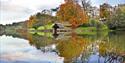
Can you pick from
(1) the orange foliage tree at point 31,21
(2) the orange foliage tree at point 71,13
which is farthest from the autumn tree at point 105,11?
(1) the orange foliage tree at point 31,21

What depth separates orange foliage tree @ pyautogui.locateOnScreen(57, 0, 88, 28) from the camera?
5.72m

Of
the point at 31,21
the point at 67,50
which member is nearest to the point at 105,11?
the point at 31,21

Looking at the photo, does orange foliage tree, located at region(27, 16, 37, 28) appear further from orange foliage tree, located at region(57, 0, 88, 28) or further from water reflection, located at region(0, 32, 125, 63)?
orange foliage tree, located at region(57, 0, 88, 28)

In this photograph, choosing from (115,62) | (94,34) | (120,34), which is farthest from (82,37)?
(115,62)

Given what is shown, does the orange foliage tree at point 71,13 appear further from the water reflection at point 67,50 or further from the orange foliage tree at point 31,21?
the orange foliage tree at point 31,21

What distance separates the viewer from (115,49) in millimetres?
4535

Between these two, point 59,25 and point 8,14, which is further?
point 59,25

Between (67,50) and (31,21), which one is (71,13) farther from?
(67,50)

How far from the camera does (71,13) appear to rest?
19.0 ft

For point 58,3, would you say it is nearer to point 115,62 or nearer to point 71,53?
point 71,53

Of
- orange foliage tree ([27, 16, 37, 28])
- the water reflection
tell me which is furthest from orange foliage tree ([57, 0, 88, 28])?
orange foliage tree ([27, 16, 37, 28])

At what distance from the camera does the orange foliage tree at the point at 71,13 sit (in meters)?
5.72

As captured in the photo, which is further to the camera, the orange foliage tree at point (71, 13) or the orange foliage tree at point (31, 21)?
the orange foliage tree at point (71, 13)

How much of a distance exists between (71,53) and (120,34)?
2412mm
